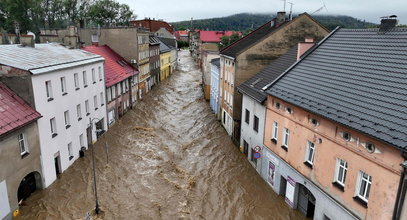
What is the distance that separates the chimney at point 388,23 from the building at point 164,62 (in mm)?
48904

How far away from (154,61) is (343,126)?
45775 mm

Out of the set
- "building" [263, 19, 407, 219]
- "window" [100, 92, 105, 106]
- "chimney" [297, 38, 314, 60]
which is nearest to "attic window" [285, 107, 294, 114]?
"building" [263, 19, 407, 219]

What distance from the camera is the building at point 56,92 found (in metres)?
17.3

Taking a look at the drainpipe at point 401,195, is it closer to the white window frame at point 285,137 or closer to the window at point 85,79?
the white window frame at point 285,137

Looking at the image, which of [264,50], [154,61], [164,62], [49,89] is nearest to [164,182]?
[49,89]

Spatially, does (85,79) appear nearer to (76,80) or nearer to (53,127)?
(76,80)

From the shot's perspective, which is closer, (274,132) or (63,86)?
(274,132)

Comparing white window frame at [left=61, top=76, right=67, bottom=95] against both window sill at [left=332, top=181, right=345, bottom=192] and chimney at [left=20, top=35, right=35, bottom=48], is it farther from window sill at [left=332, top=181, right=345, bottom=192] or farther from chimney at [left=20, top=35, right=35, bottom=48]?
window sill at [left=332, top=181, right=345, bottom=192]

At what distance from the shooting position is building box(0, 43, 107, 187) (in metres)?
17.3

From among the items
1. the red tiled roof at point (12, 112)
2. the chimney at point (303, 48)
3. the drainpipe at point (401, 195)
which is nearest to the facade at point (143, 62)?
the red tiled roof at point (12, 112)

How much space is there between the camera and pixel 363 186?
39.3 ft

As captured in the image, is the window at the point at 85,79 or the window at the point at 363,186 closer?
the window at the point at 363,186

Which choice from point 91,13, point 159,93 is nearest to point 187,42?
point 91,13

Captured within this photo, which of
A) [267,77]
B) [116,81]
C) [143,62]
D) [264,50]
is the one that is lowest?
[116,81]
